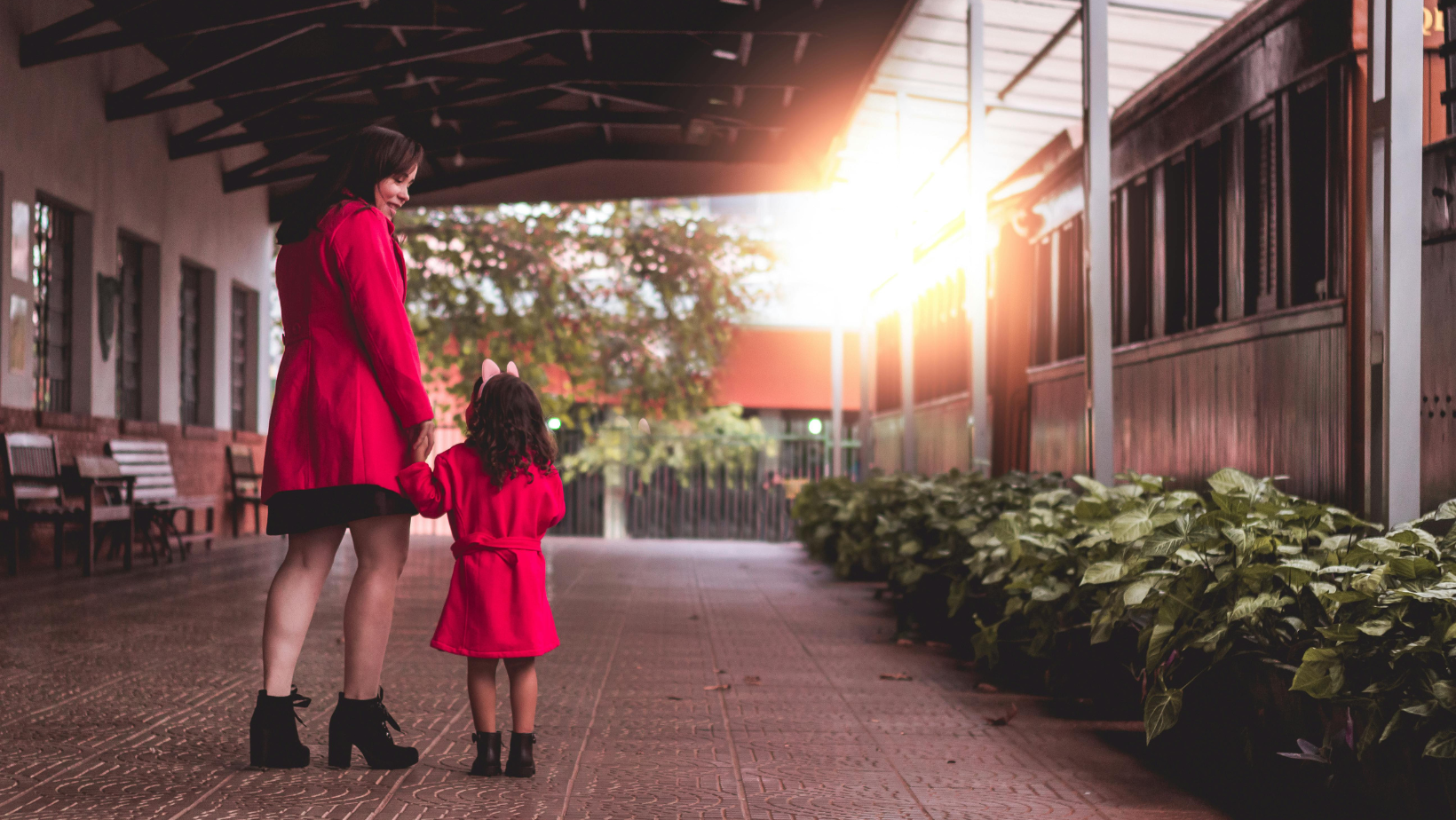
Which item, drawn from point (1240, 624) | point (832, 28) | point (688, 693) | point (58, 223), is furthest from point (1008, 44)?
point (58, 223)

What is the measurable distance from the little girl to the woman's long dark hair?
25.7 inches

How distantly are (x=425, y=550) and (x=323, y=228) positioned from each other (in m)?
13.0

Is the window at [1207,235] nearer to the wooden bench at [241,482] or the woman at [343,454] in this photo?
the woman at [343,454]

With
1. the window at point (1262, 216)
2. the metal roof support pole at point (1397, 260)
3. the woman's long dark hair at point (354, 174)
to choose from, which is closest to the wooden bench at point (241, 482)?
the window at point (1262, 216)

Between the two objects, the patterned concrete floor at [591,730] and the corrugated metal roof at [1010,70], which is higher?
the corrugated metal roof at [1010,70]

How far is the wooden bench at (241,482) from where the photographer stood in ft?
55.7

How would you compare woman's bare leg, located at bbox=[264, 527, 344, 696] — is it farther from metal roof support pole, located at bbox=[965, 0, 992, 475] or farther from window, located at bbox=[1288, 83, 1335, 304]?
metal roof support pole, located at bbox=[965, 0, 992, 475]

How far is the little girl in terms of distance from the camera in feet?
12.7

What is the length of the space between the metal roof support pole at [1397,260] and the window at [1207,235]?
3742 mm

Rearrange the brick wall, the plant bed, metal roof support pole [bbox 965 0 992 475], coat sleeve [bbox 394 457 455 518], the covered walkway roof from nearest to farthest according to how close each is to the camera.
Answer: the plant bed < coat sleeve [bbox 394 457 455 518] < metal roof support pole [bbox 965 0 992 475] < the brick wall < the covered walkway roof

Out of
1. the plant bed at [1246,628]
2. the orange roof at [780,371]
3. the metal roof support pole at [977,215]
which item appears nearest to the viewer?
the plant bed at [1246,628]

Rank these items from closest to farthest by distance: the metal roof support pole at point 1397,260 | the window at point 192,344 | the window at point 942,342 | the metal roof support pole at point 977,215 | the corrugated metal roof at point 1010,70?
the metal roof support pole at point 1397,260, the metal roof support pole at point 977,215, the corrugated metal roof at point 1010,70, the window at point 942,342, the window at point 192,344

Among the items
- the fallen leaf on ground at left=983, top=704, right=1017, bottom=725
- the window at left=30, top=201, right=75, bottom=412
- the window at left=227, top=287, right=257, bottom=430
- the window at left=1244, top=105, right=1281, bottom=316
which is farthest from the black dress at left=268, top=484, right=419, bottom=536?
the window at left=227, top=287, right=257, bottom=430

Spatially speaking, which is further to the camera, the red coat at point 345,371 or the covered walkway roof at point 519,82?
the covered walkway roof at point 519,82
